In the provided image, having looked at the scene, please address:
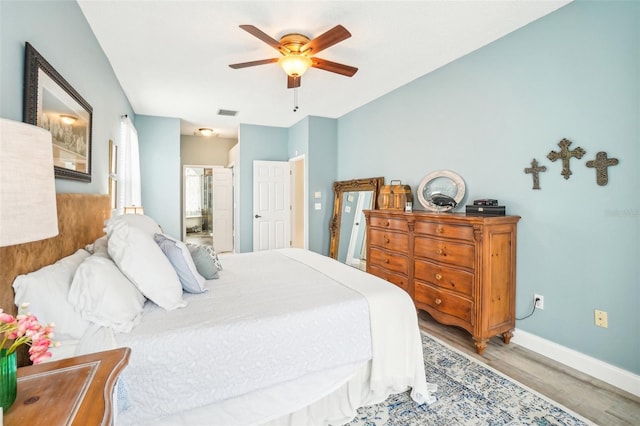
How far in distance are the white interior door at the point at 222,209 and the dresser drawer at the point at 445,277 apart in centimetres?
518

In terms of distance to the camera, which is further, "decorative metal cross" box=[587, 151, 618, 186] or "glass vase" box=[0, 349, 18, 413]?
"decorative metal cross" box=[587, 151, 618, 186]

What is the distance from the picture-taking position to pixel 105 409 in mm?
747

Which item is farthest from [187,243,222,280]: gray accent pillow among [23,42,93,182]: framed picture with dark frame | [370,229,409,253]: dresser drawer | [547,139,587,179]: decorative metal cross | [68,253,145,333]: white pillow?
[547,139,587,179]: decorative metal cross

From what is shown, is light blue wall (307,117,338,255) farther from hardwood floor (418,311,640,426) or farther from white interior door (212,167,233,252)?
hardwood floor (418,311,640,426)

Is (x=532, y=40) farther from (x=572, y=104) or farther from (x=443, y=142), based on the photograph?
(x=443, y=142)

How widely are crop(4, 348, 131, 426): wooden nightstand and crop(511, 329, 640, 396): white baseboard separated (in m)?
2.84

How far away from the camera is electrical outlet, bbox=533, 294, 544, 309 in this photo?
8.01ft

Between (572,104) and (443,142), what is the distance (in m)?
1.19

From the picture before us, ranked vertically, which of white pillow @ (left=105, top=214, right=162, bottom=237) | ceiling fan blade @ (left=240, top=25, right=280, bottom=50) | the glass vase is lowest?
the glass vase

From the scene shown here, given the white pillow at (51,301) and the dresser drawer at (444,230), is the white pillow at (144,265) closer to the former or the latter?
the white pillow at (51,301)

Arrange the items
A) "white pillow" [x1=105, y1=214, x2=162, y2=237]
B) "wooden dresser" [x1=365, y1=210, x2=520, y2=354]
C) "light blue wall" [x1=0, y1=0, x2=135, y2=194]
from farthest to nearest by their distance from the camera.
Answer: "wooden dresser" [x1=365, y1=210, x2=520, y2=354] < "white pillow" [x1=105, y1=214, x2=162, y2=237] < "light blue wall" [x1=0, y1=0, x2=135, y2=194]

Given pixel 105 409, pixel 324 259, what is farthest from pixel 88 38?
pixel 105 409

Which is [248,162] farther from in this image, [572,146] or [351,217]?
[572,146]

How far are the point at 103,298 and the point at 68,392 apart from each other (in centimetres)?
60
